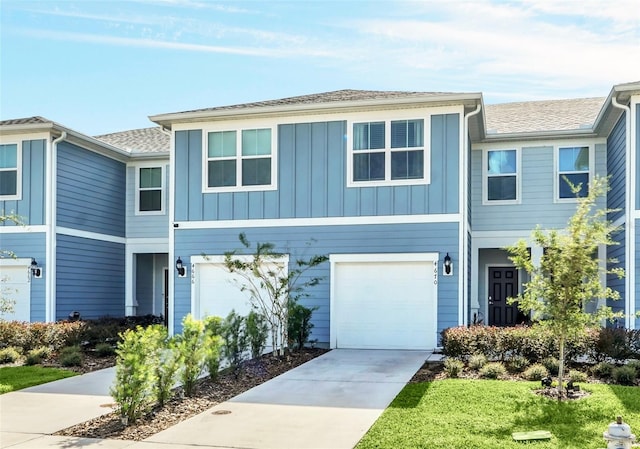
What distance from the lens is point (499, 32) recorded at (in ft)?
35.4

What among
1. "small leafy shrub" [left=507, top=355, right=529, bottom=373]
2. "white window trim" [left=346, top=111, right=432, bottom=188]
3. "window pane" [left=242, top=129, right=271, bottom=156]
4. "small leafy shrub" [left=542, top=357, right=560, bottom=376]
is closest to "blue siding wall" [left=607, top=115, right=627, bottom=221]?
"white window trim" [left=346, top=111, right=432, bottom=188]

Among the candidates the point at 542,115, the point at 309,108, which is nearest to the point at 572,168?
the point at 542,115

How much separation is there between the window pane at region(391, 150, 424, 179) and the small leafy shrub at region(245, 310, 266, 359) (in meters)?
4.12

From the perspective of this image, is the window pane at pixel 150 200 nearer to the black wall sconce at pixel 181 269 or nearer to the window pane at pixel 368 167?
the black wall sconce at pixel 181 269

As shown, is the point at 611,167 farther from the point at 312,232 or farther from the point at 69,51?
the point at 69,51

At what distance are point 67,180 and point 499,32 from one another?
10.6m

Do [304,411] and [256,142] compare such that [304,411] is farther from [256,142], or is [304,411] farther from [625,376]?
[256,142]

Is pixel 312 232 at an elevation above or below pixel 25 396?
above

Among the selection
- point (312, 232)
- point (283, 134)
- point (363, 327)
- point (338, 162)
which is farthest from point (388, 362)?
point (283, 134)

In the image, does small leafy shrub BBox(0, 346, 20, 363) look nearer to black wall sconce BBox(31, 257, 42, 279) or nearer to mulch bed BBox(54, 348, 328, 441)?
black wall sconce BBox(31, 257, 42, 279)

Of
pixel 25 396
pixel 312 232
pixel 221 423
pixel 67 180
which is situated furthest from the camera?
pixel 67 180

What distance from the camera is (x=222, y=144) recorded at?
14289 mm

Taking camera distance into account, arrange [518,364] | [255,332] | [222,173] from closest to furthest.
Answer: [518,364] → [255,332] → [222,173]

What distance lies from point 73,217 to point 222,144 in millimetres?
4463
